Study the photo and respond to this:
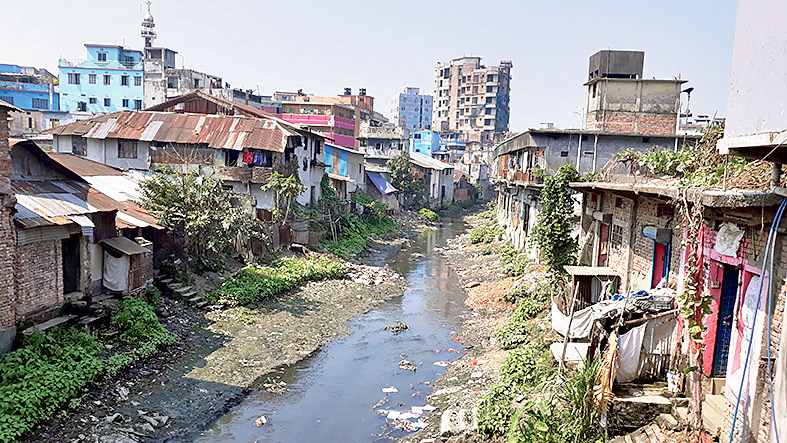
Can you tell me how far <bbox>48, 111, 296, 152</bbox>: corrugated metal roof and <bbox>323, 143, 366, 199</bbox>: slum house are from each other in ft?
28.6

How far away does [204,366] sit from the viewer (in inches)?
615

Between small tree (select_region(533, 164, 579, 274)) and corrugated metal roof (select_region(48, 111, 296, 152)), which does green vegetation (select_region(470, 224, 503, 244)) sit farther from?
small tree (select_region(533, 164, 579, 274))

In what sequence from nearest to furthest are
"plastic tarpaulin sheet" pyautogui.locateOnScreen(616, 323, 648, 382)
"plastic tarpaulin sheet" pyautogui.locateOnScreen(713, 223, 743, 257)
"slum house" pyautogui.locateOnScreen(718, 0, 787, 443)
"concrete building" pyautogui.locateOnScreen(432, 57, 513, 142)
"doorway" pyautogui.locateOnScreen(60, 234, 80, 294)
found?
"slum house" pyautogui.locateOnScreen(718, 0, 787, 443), "plastic tarpaulin sheet" pyautogui.locateOnScreen(713, 223, 743, 257), "plastic tarpaulin sheet" pyautogui.locateOnScreen(616, 323, 648, 382), "doorway" pyautogui.locateOnScreen(60, 234, 80, 294), "concrete building" pyautogui.locateOnScreen(432, 57, 513, 142)

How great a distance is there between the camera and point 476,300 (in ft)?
79.4

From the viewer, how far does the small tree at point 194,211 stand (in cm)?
2058

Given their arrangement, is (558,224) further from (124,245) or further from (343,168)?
(343,168)

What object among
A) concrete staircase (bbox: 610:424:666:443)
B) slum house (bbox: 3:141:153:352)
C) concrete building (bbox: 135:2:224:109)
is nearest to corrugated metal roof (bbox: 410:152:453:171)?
concrete building (bbox: 135:2:224:109)

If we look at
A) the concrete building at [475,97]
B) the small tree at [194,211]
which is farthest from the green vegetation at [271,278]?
the concrete building at [475,97]

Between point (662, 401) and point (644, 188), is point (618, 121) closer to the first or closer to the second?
point (644, 188)

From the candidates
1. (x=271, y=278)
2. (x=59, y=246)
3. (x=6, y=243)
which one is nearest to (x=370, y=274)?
(x=271, y=278)

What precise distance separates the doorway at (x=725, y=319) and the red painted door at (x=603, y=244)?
689 centimetres

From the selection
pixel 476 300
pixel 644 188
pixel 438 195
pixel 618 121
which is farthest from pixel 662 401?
pixel 438 195

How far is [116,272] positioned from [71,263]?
1.53m

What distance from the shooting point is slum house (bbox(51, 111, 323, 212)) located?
95.9ft
